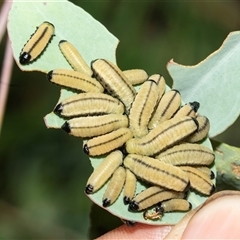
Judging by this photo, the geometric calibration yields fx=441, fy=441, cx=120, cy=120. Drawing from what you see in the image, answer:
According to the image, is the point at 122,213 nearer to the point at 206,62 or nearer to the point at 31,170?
the point at 206,62

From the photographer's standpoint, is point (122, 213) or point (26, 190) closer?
point (122, 213)

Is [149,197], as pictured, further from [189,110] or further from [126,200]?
[189,110]

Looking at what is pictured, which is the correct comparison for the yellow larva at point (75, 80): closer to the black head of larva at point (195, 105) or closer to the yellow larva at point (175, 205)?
the black head of larva at point (195, 105)

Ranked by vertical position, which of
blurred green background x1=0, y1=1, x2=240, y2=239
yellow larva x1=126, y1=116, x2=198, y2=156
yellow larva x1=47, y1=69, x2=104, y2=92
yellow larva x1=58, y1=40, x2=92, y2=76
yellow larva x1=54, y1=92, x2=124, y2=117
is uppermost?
yellow larva x1=58, y1=40, x2=92, y2=76

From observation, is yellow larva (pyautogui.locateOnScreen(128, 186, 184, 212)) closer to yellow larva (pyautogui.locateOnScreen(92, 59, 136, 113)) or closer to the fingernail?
the fingernail

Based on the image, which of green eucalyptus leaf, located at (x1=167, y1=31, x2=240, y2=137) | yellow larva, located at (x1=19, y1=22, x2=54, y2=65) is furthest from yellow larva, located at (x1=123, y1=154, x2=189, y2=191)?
yellow larva, located at (x1=19, y1=22, x2=54, y2=65)

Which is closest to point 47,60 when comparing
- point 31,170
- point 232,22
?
point 31,170

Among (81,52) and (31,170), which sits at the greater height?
(81,52)
